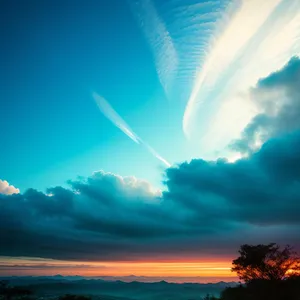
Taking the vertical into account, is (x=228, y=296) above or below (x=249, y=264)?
below

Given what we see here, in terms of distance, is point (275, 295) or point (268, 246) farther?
point (268, 246)

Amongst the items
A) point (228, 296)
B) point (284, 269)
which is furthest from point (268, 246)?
point (228, 296)

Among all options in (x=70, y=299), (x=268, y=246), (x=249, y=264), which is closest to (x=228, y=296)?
(x=249, y=264)

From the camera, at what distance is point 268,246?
96.8 meters

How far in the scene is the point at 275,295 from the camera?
70062mm

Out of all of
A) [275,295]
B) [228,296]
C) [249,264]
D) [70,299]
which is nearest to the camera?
[275,295]

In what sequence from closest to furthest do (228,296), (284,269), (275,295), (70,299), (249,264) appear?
1. (275,295)
2. (228,296)
3. (284,269)
4. (249,264)
5. (70,299)

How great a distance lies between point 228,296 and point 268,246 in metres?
24.6

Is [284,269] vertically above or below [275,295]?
above

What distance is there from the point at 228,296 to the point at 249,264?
16.7 metres

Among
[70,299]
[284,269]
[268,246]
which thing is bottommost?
A: [70,299]

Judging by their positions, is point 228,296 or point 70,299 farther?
point 70,299

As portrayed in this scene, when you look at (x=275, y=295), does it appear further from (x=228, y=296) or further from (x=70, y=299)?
(x=70, y=299)

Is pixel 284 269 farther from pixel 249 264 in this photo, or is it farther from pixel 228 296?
pixel 228 296
